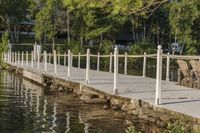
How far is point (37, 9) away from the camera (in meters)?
81.8

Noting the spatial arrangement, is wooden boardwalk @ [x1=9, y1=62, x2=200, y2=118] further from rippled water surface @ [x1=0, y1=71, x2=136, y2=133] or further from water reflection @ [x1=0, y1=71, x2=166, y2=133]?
rippled water surface @ [x1=0, y1=71, x2=136, y2=133]

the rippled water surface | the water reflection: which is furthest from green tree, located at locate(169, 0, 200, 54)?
the water reflection

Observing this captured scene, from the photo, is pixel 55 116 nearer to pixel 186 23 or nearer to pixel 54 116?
pixel 54 116

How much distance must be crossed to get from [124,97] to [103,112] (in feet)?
4.10

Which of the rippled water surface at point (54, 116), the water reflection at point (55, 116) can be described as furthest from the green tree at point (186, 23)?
the water reflection at point (55, 116)

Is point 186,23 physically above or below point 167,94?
above

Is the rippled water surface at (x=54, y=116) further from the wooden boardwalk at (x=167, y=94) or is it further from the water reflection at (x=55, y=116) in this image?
the wooden boardwalk at (x=167, y=94)

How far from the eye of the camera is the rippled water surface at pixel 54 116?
1616cm

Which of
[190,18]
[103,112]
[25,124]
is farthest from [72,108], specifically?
[190,18]

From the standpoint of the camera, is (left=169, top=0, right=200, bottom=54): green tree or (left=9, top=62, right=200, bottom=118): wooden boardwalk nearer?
(left=9, top=62, right=200, bottom=118): wooden boardwalk

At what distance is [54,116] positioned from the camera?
18844 mm

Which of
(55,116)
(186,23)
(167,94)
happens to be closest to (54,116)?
(55,116)

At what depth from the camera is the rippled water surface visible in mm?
16156

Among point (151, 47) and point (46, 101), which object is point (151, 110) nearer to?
point (46, 101)
